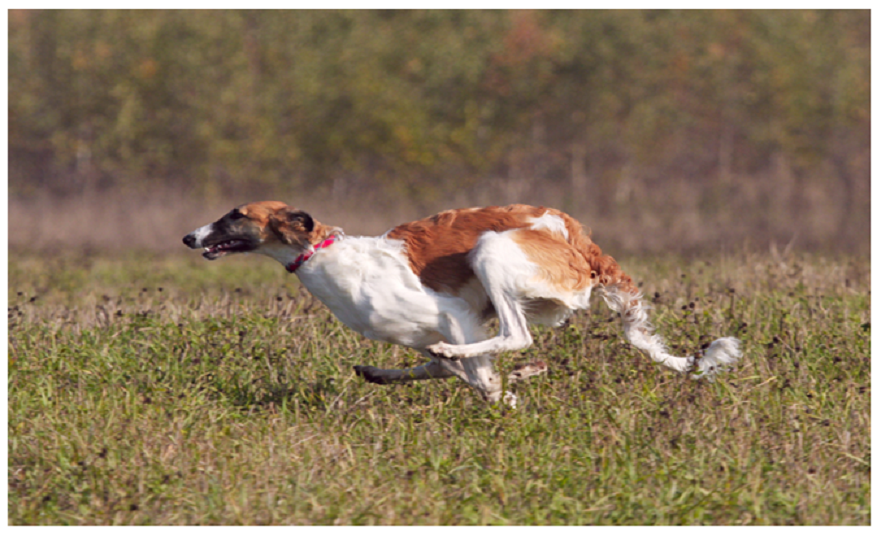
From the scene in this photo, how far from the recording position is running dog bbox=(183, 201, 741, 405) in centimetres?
515

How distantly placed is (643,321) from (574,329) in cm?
77

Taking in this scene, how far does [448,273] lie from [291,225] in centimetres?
89

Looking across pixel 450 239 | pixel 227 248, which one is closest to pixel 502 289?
pixel 450 239

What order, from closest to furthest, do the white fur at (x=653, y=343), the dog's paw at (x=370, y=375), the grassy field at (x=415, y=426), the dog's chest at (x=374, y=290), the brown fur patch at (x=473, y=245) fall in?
the grassy field at (x=415, y=426)
the dog's chest at (x=374, y=290)
the brown fur patch at (x=473, y=245)
the white fur at (x=653, y=343)
the dog's paw at (x=370, y=375)

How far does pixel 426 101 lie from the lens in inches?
882

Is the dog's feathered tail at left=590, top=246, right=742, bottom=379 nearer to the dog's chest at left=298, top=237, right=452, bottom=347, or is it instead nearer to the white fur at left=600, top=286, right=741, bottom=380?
the white fur at left=600, top=286, right=741, bottom=380

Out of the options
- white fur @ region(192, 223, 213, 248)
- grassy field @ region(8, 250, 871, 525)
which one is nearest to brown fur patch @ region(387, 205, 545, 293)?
grassy field @ region(8, 250, 871, 525)

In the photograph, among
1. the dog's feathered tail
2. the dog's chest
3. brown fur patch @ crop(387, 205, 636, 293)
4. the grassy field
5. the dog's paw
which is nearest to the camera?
the grassy field

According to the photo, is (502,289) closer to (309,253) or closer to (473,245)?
(473,245)

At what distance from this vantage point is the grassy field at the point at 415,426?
4.12m

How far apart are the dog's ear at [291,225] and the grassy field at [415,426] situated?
919mm

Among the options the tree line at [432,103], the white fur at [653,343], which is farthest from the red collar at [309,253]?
the tree line at [432,103]

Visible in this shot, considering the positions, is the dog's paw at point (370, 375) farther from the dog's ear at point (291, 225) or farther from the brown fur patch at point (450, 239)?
the dog's ear at point (291, 225)

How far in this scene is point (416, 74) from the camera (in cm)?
2305
